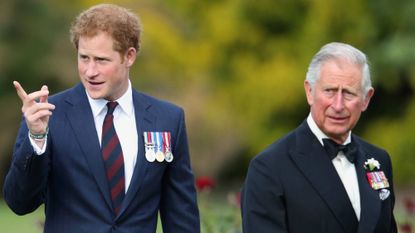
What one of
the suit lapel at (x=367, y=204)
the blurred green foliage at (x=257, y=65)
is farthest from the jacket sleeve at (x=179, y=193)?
the blurred green foliage at (x=257, y=65)

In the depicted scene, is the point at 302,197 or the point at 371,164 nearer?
the point at 302,197

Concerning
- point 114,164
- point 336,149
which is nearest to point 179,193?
point 114,164

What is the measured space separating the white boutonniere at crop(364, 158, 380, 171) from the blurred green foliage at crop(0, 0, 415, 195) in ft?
54.6

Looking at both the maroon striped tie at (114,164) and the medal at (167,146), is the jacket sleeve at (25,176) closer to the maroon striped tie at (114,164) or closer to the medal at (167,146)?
the maroon striped tie at (114,164)

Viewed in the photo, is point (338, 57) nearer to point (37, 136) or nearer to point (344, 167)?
point (344, 167)

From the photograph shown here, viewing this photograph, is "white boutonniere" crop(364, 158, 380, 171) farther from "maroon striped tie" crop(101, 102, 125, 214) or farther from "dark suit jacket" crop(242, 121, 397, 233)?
"maroon striped tie" crop(101, 102, 125, 214)

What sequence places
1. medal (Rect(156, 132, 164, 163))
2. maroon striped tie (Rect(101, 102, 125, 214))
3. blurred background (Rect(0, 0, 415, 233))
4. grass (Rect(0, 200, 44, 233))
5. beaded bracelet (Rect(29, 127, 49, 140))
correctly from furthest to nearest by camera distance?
blurred background (Rect(0, 0, 415, 233)) → grass (Rect(0, 200, 44, 233)) → medal (Rect(156, 132, 164, 163)) → maroon striped tie (Rect(101, 102, 125, 214)) → beaded bracelet (Rect(29, 127, 49, 140))

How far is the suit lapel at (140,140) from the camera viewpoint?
6004 mm

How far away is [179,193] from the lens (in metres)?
6.27

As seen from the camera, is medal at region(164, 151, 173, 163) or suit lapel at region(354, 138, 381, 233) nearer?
suit lapel at region(354, 138, 381, 233)

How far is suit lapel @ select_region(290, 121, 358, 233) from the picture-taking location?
226 inches

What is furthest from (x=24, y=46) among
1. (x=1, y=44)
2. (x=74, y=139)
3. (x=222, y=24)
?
(x=74, y=139)

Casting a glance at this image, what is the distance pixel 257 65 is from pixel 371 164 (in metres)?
18.6

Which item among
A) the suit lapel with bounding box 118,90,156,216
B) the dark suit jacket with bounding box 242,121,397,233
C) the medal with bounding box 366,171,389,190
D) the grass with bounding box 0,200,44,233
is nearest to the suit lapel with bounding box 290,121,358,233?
the dark suit jacket with bounding box 242,121,397,233
